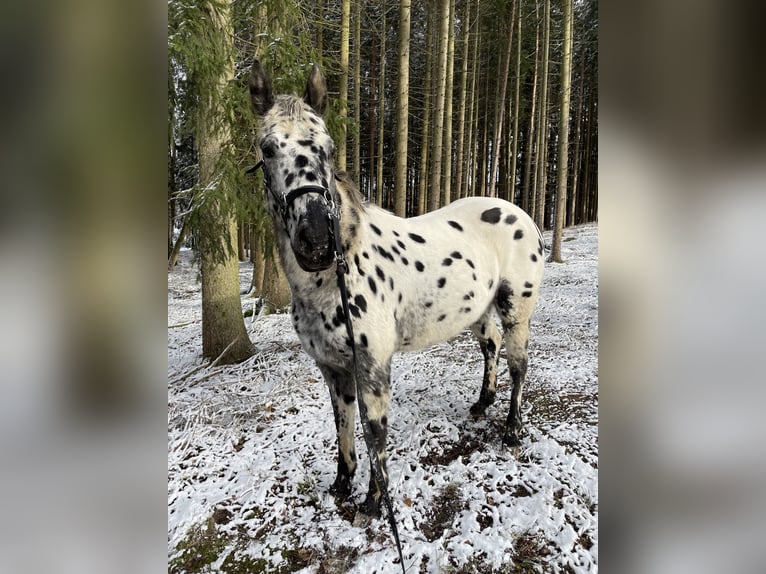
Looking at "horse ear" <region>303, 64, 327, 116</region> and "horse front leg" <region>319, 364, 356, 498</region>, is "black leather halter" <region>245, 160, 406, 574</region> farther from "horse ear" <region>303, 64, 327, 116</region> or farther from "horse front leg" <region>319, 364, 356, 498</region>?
"horse ear" <region>303, 64, 327, 116</region>

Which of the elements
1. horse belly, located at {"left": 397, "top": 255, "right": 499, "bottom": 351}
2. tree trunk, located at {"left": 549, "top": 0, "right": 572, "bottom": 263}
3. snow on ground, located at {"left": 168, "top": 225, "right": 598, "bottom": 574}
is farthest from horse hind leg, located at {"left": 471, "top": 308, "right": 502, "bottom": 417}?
tree trunk, located at {"left": 549, "top": 0, "right": 572, "bottom": 263}

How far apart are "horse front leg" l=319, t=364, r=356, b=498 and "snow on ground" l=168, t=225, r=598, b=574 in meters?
0.11

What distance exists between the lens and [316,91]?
2.14 m

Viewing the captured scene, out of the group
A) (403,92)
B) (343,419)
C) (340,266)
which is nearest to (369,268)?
(340,266)

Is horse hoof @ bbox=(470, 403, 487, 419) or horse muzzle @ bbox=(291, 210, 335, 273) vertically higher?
horse muzzle @ bbox=(291, 210, 335, 273)

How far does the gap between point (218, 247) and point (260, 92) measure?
2.46m

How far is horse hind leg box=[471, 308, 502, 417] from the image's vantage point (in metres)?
3.80

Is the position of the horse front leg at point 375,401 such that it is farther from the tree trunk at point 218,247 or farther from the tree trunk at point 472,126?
the tree trunk at point 472,126

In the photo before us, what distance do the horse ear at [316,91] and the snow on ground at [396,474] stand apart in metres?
2.66
